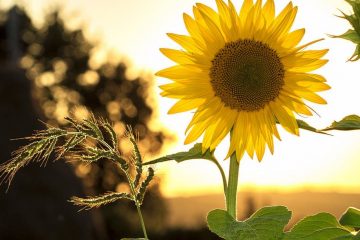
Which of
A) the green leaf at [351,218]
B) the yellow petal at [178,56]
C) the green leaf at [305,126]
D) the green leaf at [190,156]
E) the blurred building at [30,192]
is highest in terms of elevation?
the yellow petal at [178,56]

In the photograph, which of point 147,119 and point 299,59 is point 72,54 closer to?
point 147,119

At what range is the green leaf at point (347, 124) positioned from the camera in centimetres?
224

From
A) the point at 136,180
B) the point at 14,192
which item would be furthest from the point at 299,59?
the point at 14,192

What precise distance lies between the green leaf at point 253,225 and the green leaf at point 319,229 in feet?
0.31

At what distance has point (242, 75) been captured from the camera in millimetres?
2662

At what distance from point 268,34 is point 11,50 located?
27.9 meters

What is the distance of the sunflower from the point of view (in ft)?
7.96

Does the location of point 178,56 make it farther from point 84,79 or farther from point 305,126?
point 84,79

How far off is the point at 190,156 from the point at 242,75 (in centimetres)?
48

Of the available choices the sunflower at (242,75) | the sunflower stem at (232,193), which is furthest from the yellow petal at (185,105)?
the sunflower stem at (232,193)

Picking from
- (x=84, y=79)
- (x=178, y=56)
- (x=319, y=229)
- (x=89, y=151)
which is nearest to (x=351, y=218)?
(x=319, y=229)

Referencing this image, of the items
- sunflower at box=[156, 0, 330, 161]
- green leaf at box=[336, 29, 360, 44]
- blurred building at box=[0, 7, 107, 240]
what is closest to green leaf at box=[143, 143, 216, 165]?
sunflower at box=[156, 0, 330, 161]

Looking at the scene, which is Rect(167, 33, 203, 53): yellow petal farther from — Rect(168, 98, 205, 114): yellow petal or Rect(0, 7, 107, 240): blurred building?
Rect(0, 7, 107, 240): blurred building

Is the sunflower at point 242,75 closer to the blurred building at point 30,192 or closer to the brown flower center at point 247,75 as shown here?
the brown flower center at point 247,75
